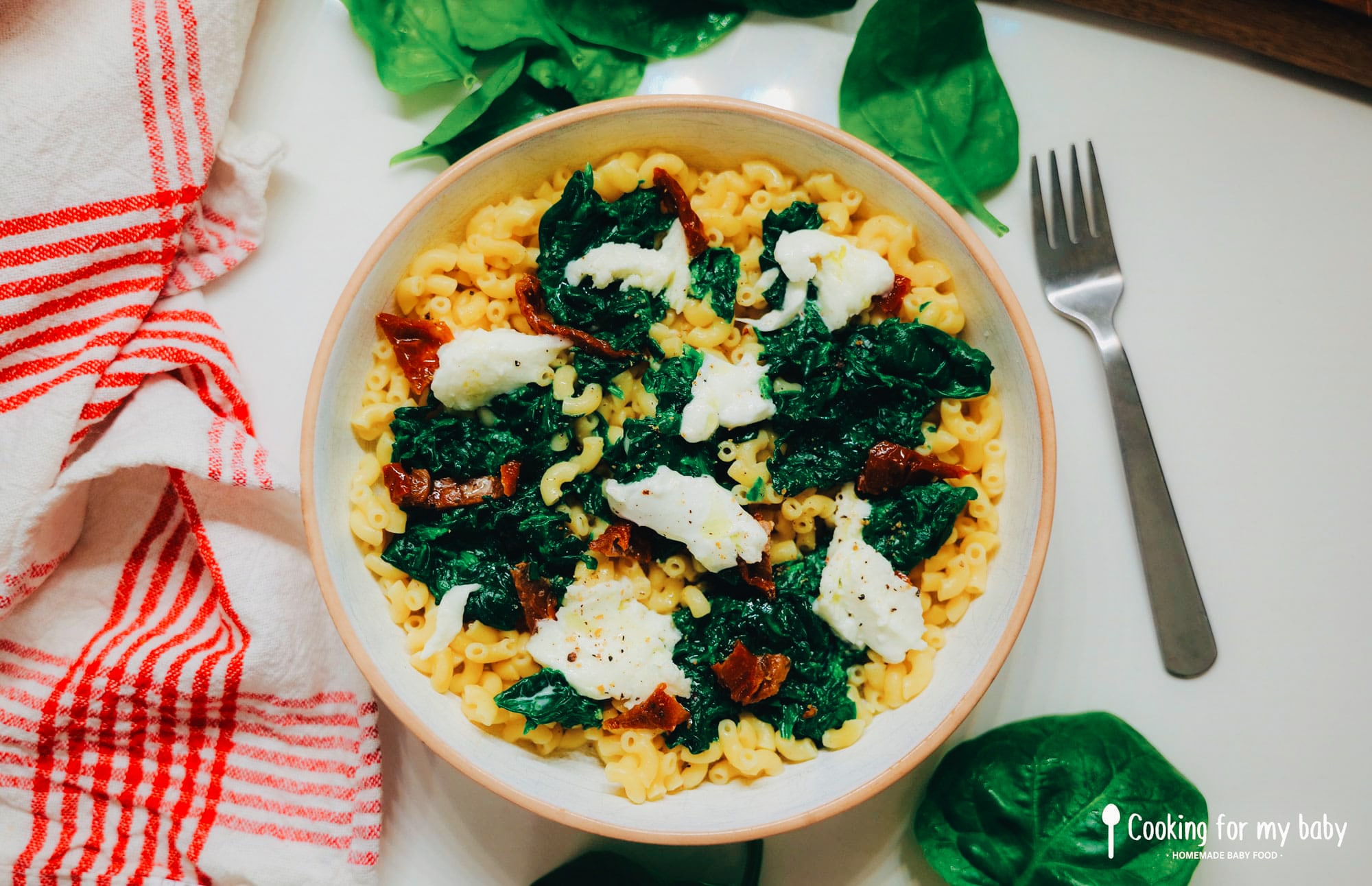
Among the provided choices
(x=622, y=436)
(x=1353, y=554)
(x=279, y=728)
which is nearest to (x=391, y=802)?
(x=279, y=728)

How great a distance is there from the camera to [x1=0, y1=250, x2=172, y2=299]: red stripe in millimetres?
2344

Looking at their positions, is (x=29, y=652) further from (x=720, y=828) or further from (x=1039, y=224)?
(x=1039, y=224)

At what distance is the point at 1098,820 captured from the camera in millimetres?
2480

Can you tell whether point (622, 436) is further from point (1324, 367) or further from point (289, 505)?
point (1324, 367)

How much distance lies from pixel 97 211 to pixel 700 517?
1.92 meters

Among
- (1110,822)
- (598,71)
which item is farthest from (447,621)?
(1110,822)

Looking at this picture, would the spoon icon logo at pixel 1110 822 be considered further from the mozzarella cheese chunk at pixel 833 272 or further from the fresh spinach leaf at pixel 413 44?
the fresh spinach leaf at pixel 413 44

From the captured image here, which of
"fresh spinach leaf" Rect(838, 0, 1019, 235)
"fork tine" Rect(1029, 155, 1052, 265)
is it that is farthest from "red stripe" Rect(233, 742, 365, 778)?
"fork tine" Rect(1029, 155, 1052, 265)

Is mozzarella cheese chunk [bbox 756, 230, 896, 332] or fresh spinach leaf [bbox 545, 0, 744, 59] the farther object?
fresh spinach leaf [bbox 545, 0, 744, 59]

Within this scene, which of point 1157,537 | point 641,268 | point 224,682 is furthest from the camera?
point 1157,537

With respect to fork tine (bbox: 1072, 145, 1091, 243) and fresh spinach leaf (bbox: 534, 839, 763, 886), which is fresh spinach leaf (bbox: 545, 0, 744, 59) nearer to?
fork tine (bbox: 1072, 145, 1091, 243)

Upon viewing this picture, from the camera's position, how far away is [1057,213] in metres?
2.64

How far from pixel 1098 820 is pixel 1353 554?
119 cm

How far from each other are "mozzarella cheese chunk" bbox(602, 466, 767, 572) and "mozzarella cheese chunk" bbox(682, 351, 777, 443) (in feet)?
0.48
